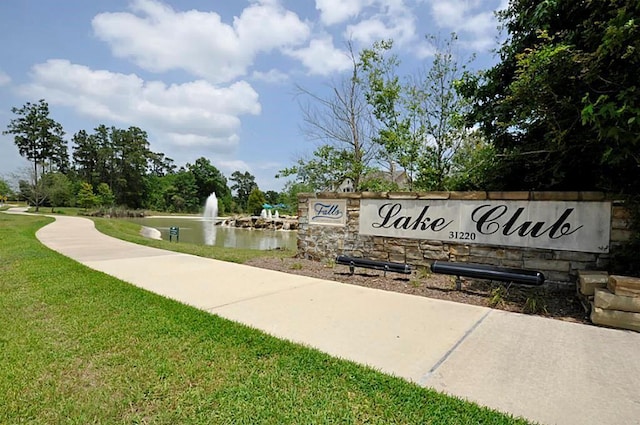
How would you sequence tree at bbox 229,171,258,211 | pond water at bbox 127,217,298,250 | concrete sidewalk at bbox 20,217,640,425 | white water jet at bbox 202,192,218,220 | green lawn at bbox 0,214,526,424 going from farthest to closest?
tree at bbox 229,171,258,211, white water jet at bbox 202,192,218,220, pond water at bbox 127,217,298,250, concrete sidewalk at bbox 20,217,640,425, green lawn at bbox 0,214,526,424

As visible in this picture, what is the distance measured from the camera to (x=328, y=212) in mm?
7355

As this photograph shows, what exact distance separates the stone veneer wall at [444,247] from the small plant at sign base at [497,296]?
561mm

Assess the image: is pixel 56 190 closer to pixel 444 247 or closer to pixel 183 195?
pixel 183 195

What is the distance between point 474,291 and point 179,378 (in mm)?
4145

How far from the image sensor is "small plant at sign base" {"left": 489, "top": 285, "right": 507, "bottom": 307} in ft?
14.5

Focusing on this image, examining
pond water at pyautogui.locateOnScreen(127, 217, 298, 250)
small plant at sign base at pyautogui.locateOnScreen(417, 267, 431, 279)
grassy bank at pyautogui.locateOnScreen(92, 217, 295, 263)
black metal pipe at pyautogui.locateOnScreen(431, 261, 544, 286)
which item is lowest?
pond water at pyautogui.locateOnScreen(127, 217, 298, 250)

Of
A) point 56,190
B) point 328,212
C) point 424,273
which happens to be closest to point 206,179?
point 56,190

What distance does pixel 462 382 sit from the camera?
2.44 meters

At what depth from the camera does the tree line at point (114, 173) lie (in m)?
45.3

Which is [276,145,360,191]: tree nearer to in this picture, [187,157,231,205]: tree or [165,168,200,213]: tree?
[165,168,200,213]: tree

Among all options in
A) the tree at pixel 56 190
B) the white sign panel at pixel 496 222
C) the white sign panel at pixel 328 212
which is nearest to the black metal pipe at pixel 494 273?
the white sign panel at pixel 496 222

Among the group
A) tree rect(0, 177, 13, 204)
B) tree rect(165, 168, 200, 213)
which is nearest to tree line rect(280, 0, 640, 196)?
tree rect(165, 168, 200, 213)

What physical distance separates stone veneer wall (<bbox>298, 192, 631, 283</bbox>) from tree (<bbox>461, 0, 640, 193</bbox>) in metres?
0.54

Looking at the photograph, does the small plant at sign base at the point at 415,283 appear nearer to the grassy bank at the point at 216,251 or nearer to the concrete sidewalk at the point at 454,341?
the concrete sidewalk at the point at 454,341
